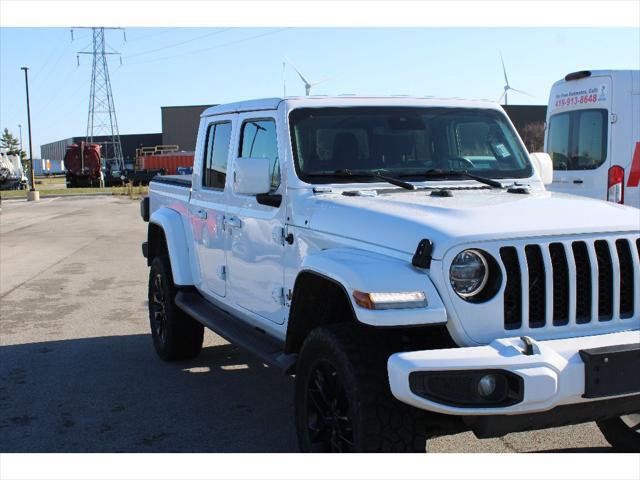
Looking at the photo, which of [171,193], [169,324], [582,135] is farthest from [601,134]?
[169,324]

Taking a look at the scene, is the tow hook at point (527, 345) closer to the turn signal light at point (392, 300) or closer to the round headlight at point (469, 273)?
the round headlight at point (469, 273)

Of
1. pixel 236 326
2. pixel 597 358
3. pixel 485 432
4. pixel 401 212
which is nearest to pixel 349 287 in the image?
pixel 401 212

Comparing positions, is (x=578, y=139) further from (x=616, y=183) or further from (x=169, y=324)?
(x=169, y=324)

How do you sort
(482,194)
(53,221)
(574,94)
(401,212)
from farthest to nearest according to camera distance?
(53,221)
(574,94)
(482,194)
(401,212)

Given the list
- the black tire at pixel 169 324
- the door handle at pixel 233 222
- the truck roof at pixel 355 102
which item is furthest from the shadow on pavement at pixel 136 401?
the truck roof at pixel 355 102

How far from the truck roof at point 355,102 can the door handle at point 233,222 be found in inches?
29.8

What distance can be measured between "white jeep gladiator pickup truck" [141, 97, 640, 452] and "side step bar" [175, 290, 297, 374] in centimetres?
2

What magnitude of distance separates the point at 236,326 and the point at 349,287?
1.96 meters

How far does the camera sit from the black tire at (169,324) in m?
6.33

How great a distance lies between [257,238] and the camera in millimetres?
4742

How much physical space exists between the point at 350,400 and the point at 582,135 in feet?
30.0

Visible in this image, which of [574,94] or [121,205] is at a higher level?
[574,94]

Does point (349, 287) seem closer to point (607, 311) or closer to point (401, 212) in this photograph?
point (401, 212)

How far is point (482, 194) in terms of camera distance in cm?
433
